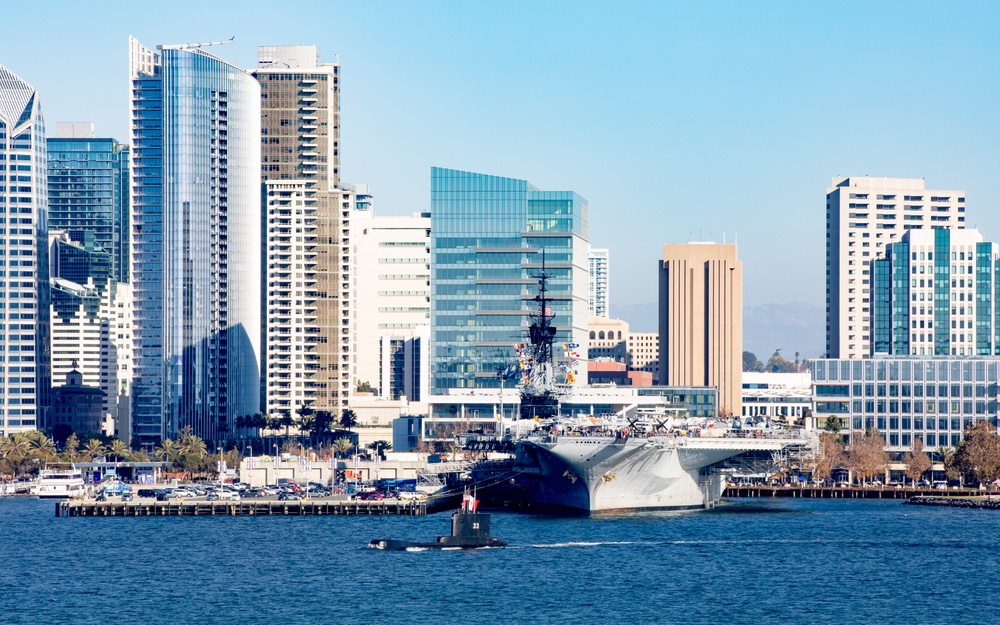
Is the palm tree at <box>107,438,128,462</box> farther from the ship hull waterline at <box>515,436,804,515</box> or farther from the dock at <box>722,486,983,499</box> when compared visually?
the ship hull waterline at <box>515,436,804,515</box>

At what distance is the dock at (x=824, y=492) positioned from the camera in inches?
6073

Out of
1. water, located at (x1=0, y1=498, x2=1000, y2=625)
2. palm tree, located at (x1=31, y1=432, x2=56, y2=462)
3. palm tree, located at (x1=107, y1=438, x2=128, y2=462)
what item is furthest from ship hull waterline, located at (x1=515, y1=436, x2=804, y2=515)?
palm tree, located at (x1=31, y1=432, x2=56, y2=462)

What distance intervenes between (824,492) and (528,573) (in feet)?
259

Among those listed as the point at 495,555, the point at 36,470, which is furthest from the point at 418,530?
the point at 36,470

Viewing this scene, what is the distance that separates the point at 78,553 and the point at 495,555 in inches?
1090

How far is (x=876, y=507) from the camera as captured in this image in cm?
13725

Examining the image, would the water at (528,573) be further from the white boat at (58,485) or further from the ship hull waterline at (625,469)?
the white boat at (58,485)

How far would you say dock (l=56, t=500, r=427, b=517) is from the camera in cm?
12900

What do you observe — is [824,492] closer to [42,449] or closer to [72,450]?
[72,450]

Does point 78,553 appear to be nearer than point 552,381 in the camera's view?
Yes

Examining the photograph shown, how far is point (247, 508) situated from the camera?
130 meters

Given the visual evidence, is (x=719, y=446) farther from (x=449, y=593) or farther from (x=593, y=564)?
(x=449, y=593)

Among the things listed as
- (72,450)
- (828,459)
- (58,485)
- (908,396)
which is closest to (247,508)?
(58,485)

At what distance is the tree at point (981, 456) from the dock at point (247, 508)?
54.0 meters
